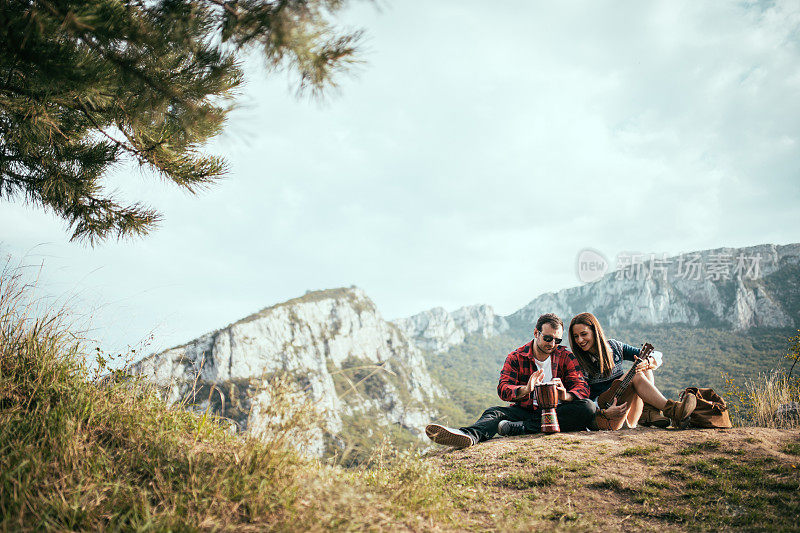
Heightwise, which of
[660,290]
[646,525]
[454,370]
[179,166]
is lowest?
[454,370]

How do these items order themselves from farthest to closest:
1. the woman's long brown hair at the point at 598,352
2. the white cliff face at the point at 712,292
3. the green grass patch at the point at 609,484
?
the white cliff face at the point at 712,292
the woman's long brown hair at the point at 598,352
the green grass patch at the point at 609,484

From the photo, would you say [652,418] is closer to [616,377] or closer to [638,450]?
[616,377]

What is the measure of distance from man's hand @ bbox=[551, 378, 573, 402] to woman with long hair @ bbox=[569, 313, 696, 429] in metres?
0.42

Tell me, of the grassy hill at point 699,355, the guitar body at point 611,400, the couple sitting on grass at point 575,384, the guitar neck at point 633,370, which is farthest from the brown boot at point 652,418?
the grassy hill at point 699,355

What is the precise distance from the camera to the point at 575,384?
209 inches

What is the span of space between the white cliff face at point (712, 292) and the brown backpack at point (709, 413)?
136440mm

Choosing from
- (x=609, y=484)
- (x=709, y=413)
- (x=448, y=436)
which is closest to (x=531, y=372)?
(x=448, y=436)

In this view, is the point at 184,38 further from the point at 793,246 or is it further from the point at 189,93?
the point at 793,246

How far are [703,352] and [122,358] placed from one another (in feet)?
419

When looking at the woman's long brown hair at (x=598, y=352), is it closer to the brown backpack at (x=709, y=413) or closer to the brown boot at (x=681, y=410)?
the brown boot at (x=681, y=410)

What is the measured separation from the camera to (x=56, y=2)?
265 cm

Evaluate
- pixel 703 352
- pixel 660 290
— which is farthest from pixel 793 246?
pixel 703 352

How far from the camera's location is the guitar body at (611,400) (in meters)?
5.20

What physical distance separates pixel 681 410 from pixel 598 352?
1142 mm
